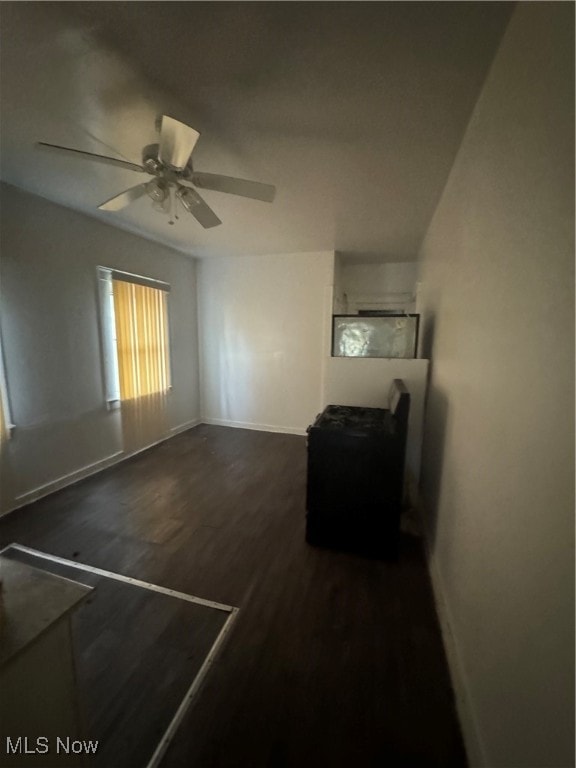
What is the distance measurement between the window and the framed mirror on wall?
2.30 metres

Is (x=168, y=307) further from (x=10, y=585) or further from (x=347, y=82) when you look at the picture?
(x=10, y=585)

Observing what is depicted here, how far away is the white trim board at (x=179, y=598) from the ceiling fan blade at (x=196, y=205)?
2.36 m

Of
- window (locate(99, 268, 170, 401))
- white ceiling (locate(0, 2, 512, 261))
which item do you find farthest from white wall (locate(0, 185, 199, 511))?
white ceiling (locate(0, 2, 512, 261))

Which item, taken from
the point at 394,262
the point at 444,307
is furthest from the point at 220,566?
the point at 394,262

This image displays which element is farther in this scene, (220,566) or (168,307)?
(168,307)

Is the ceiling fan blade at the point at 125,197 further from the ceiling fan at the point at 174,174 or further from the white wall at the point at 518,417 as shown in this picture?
the white wall at the point at 518,417

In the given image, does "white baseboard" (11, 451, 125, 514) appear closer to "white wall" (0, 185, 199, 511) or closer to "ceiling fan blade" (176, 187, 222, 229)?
"white wall" (0, 185, 199, 511)

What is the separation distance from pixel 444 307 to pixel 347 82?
4.54ft

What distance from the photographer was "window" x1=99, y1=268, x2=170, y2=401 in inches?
130

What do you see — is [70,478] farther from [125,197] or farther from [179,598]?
[125,197]

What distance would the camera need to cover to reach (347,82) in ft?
4.56

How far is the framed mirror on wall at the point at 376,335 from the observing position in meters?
2.88


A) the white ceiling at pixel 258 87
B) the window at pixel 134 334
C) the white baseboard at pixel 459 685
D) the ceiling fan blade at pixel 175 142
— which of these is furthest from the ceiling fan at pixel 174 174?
the white baseboard at pixel 459 685

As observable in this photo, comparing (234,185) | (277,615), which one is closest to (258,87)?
(234,185)
